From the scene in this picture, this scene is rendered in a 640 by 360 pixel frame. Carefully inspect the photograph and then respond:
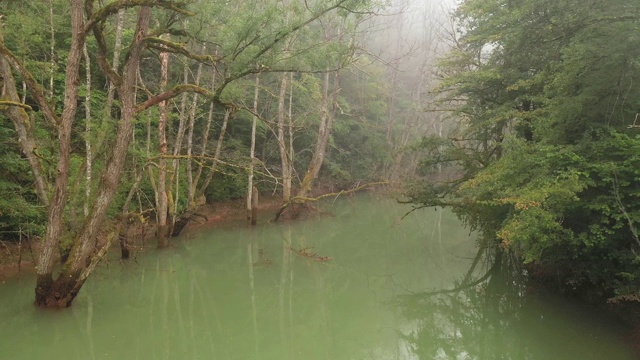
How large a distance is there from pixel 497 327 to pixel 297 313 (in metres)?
3.97

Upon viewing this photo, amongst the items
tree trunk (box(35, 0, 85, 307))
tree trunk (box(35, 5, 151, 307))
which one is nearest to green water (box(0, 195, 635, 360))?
tree trunk (box(35, 5, 151, 307))

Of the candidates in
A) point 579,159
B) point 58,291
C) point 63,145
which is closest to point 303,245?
point 58,291

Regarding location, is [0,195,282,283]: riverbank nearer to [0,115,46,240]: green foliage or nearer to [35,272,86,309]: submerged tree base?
[0,115,46,240]: green foliage

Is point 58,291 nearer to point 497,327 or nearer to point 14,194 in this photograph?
point 14,194

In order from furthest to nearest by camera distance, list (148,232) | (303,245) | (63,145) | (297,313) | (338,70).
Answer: (303,245) → (148,232) → (338,70) → (297,313) → (63,145)

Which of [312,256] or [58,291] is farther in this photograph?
[312,256]

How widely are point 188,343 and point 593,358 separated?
6558mm

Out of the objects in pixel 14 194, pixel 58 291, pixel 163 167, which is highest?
pixel 163 167

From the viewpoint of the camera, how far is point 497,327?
26.4 ft

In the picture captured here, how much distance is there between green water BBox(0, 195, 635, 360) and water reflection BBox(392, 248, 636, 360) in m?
0.03

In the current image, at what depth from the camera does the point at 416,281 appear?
426 inches

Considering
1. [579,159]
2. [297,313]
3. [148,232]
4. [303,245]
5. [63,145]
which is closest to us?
[579,159]

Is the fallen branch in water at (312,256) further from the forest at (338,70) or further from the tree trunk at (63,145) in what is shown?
the tree trunk at (63,145)

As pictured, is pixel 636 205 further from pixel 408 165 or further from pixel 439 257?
pixel 408 165
